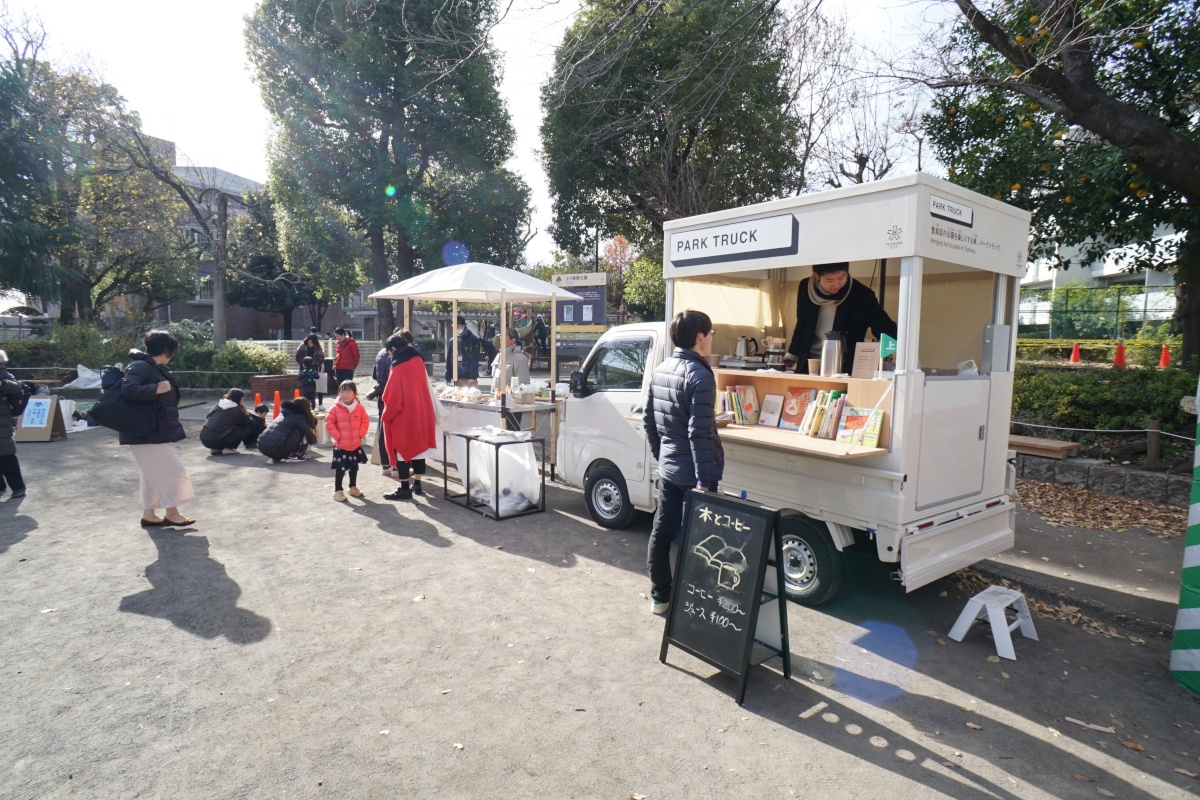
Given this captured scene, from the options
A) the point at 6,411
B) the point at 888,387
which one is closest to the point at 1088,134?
the point at 888,387

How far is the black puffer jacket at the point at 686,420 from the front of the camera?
3.89 meters

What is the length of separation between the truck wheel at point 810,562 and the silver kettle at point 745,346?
1.99 meters

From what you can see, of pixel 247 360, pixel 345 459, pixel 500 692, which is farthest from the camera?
pixel 247 360

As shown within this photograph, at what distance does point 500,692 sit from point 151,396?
4442 millimetres

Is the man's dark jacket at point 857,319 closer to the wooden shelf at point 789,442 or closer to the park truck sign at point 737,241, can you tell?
the wooden shelf at point 789,442

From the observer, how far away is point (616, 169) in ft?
58.2

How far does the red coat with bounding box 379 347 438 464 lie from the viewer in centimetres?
711

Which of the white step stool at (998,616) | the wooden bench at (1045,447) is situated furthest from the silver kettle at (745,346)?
the wooden bench at (1045,447)

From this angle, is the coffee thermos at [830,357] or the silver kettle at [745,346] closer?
the coffee thermos at [830,357]

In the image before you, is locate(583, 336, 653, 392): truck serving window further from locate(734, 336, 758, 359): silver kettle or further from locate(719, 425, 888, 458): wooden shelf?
locate(719, 425, 888, 458): wooden shelf

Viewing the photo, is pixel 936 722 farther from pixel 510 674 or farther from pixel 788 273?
pixel 788 273

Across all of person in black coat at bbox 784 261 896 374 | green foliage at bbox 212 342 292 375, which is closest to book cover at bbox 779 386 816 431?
person in black coat at bbox 784 261 896 374

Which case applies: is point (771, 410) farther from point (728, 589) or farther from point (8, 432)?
point (8, 432)

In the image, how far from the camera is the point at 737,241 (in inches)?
198
